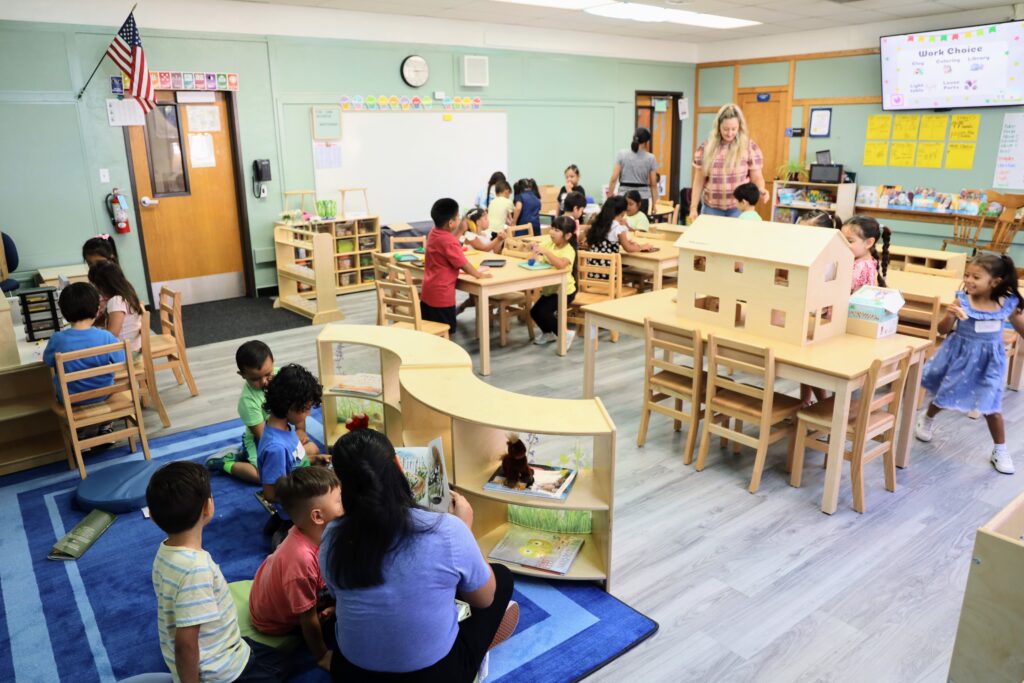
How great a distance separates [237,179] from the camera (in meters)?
7.65

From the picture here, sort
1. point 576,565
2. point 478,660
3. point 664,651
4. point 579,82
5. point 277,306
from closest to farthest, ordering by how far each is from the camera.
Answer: point 478,660 → point 664,651 → point 576,565 → point 277,306 → point 579,82

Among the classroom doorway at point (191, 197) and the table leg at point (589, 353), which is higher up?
the classroom doorway at point (191, 197)

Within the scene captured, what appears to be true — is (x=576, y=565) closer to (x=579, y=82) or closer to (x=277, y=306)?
(x=277, y=306)

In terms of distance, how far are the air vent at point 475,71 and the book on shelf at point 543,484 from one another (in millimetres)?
6932

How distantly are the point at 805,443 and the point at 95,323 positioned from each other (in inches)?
160

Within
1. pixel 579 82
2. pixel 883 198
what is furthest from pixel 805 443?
pixel 579 82

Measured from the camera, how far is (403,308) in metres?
5.27

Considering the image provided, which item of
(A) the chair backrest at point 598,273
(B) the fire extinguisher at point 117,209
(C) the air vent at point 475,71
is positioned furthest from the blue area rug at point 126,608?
(C) the air vent at point 475,71

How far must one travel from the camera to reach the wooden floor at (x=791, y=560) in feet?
8.41

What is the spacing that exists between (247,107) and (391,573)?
22.2 feet

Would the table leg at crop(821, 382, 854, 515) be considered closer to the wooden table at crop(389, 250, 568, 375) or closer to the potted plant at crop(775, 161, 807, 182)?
the wooden table at crop(389, 250, 568, 375)

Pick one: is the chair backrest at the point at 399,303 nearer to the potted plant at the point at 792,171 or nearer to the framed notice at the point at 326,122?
the framed notice at the point at 326,122

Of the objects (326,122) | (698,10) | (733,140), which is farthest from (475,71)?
(733,140)

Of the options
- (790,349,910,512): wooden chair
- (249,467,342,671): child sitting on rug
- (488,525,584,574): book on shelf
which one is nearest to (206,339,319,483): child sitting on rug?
(249,467,342,671): child sitting on rug
